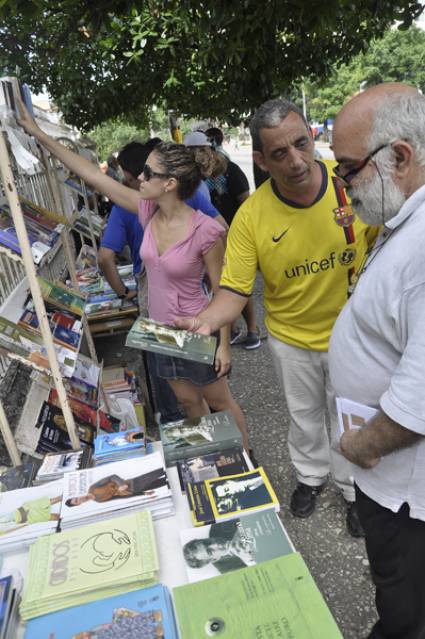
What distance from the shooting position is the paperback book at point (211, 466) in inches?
63.7

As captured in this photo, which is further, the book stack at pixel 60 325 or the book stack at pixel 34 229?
the book stack at pixel 60 325

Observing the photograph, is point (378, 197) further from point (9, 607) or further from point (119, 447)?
point (9, 607)

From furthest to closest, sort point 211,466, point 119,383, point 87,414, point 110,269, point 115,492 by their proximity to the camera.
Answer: point 110,269 → point 119,383 → point 87,414 → point 211,466 → point 115,492

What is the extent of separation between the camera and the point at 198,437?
1.80m

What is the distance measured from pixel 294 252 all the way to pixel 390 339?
87 centimetres

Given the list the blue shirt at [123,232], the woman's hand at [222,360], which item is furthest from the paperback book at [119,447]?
the blue shirt at [123,232]

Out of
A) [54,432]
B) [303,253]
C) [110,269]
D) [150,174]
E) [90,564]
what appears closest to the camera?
[90,564]

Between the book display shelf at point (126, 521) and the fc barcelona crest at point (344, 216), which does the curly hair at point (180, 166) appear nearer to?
the book display shelf at point (126, 521)

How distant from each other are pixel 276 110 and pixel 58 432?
1680 mm

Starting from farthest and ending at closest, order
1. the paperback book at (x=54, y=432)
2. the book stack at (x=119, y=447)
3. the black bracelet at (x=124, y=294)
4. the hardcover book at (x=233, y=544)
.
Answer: the black bracelet at (x=124, y=294), the paperback book at (x=54, y=432), the book stack at (x=119, y=447), the hardcover book at (x=233, y=544)

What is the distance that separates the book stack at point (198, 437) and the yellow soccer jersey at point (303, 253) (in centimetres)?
58

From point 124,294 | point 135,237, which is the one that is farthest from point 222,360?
point 124,294

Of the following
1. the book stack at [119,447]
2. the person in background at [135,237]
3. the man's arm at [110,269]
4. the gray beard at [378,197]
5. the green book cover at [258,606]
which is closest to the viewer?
the green book cover at [258,606]

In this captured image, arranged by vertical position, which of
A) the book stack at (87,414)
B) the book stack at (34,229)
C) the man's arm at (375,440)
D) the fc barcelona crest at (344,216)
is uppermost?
the book stack at (34,229)
